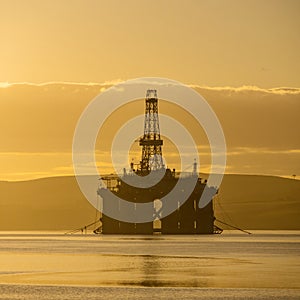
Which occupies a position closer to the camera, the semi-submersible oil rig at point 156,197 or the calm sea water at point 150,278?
the calm sea water at point 150,278

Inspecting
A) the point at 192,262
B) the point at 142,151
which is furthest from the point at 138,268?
the point at 142,151

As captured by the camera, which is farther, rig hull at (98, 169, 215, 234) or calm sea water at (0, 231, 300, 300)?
rig hull at (98, 169, 215, 234)

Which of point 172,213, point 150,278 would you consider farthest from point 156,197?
point 150,278

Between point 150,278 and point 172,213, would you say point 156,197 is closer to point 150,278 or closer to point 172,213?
point 172,213

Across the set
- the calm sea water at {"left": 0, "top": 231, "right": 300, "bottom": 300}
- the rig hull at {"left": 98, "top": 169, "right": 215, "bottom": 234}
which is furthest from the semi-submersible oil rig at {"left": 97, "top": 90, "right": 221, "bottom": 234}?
the calm sea water at {"left": 0, "top": 231, "right": 300, "bottom": 300}

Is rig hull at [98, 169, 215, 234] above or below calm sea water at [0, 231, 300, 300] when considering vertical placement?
above

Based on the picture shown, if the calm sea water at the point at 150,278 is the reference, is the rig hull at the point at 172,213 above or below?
above

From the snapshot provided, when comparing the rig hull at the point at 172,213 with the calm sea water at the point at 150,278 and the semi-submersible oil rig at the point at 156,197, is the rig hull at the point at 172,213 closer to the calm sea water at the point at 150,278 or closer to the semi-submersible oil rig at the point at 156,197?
the semi-submersible oil rig at the point at 156,197

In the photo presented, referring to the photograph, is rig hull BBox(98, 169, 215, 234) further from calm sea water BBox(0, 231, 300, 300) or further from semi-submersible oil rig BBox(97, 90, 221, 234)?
calm sea water BBox(0, 231, 300, 300)

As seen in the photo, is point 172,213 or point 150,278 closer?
point 150,278

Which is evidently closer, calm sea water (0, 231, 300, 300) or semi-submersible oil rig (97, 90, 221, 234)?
calm sea water (0, 231, 300, 300)

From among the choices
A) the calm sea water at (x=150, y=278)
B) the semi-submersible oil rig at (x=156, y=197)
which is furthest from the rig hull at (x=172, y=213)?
the calm sea water at (x=150, y=278)

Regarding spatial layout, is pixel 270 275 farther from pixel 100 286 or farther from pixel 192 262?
pixel 192 262

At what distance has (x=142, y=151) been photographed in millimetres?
162250
